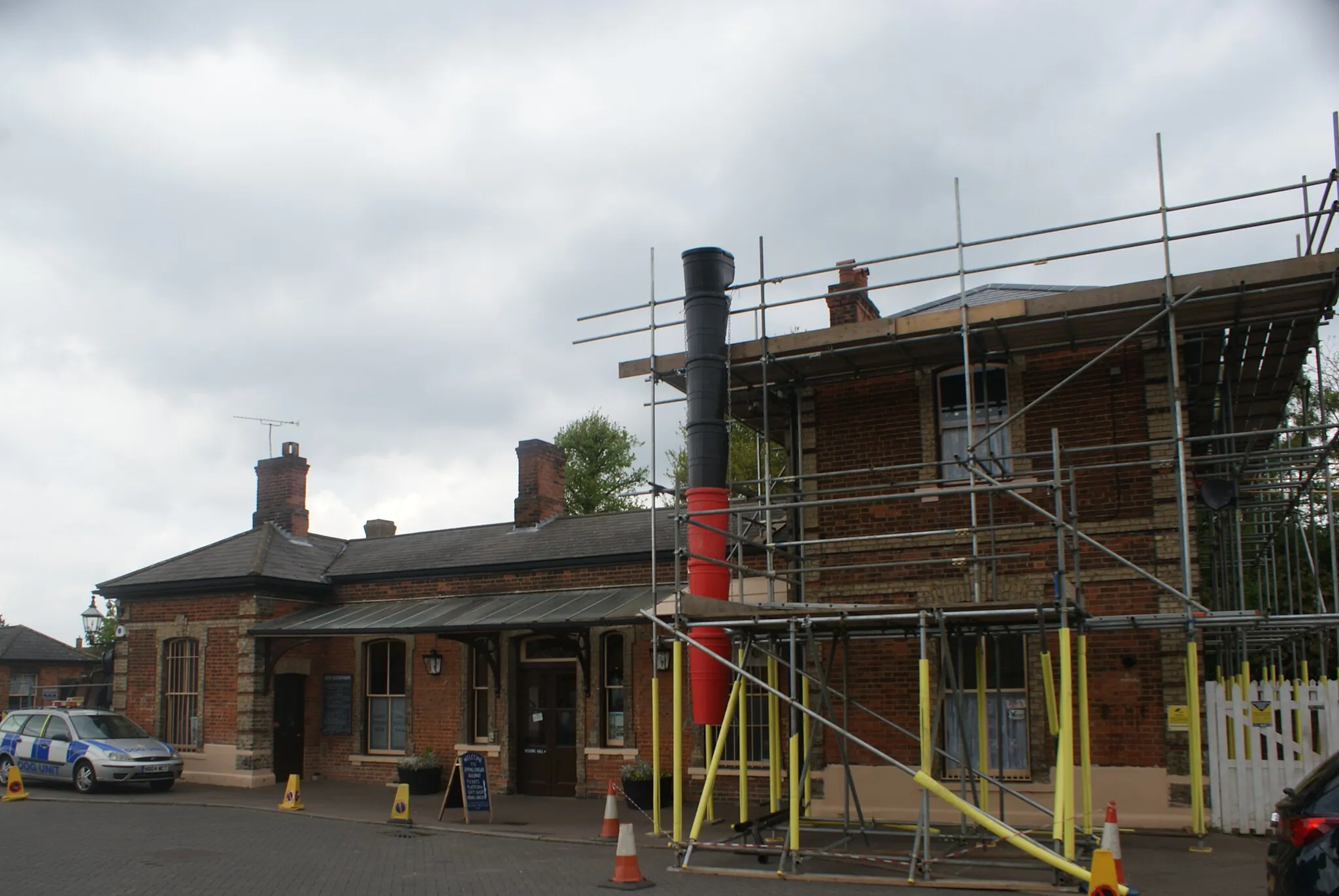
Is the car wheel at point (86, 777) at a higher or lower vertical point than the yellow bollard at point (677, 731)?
lower

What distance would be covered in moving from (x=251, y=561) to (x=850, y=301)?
1252 centimetres

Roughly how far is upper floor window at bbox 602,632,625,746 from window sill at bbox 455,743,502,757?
207cm

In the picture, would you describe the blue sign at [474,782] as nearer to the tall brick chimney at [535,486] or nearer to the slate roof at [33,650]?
the tall brick chimney at [535,486]

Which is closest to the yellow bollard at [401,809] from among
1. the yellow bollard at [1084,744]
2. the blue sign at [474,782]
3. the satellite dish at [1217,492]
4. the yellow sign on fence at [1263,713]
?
the blue sign at [474,782]

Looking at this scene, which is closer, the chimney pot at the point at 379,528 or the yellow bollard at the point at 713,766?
the yellow bollard at the point at 713,766

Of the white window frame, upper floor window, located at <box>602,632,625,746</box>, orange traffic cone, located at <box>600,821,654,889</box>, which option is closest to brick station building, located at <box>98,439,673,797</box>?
upper floor window, located at <box>602,632,625,746</box>

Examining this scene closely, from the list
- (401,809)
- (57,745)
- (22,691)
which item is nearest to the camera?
(401,809)

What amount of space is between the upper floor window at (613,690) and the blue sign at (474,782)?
316 centimetres

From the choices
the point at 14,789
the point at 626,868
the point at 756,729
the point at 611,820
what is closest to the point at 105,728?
the point at 14,789

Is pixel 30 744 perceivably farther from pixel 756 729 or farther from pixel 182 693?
pixel 756 729

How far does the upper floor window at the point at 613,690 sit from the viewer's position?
18344mm

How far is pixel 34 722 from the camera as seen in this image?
20062 mm

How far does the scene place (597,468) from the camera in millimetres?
45438

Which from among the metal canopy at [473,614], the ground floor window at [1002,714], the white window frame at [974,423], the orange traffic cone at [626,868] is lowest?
the orange traffic cone at [626,868]
